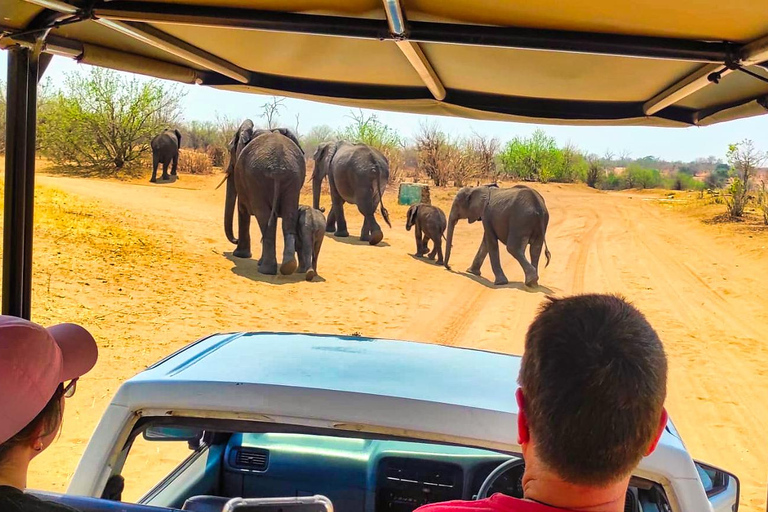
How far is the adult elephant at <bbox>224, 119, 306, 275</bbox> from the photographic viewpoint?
1237 cm

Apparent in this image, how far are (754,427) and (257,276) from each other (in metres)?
8.06

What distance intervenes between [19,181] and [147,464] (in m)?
3.18

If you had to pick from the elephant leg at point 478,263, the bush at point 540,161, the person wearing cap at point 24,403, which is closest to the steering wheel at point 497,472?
the person wearing cap at point 24,403

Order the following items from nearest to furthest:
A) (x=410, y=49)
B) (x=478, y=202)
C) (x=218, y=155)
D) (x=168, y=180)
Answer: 1. (x=410, y=49)
2. (x=478, y=202)
3. (x=168, y=180)
4. (x=218, y=155)

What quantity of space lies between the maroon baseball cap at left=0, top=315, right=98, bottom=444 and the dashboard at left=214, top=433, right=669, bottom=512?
113 cm

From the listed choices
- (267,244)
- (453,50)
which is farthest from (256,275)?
(453,50)

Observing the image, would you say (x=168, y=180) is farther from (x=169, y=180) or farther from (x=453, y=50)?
(x=453, y=50)

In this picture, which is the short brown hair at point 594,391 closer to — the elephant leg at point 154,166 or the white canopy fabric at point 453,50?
the white canopy fabric at point 453,50

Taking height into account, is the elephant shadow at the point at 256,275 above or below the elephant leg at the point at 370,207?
below

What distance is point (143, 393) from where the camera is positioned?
1.85 m

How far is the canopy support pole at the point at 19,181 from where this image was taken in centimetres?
238

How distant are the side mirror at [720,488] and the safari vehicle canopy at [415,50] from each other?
1224 millimetres

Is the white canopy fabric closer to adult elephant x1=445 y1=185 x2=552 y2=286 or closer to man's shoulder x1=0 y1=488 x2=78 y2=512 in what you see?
man's shoulder x1=0 y1=488 x2=78 y2=512

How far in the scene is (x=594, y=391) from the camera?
110cm
